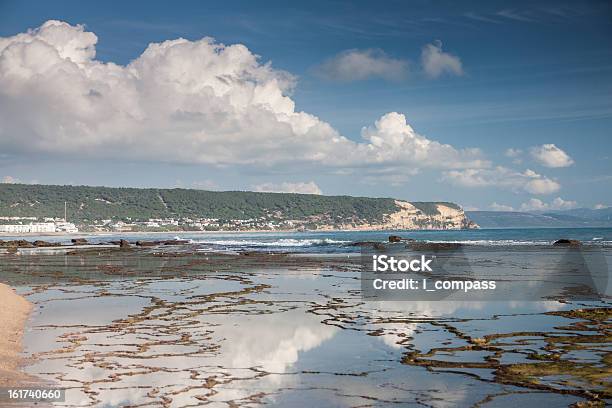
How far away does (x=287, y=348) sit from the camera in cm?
1247

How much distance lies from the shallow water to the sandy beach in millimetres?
292

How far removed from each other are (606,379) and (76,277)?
Answer: 26.3 m

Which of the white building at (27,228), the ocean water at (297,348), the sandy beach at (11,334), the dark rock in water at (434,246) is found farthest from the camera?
the white building at (27,228)

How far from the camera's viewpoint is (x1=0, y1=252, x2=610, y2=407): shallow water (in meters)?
9.09

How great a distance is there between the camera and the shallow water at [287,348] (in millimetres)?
9094

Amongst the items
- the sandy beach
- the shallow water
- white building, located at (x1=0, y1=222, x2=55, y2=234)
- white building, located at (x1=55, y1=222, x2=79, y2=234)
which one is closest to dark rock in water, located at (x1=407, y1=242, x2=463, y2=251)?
the shallow water

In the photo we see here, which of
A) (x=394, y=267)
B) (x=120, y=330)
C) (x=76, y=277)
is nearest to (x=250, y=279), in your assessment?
(x=76, y=277)

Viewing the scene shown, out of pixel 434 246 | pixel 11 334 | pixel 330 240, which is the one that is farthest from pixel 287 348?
pixel 330 240

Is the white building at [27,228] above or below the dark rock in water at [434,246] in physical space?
above

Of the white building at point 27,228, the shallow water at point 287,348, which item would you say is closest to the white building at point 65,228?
Answer: the white building at point 27,228

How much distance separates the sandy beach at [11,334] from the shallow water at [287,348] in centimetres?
29

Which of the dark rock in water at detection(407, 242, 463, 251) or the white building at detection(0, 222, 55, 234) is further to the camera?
the white building at detection(0, 222, 55, 234)

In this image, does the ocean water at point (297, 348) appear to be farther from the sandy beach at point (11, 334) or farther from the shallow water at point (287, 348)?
the sandy beach at point (11, 334)

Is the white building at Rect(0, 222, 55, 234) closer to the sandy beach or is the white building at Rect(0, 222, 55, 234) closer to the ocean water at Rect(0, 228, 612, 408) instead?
A: the sandy beach
